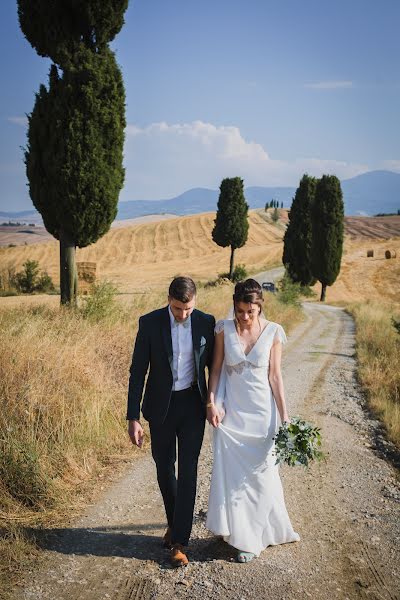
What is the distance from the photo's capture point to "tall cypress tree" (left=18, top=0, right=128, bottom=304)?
41.5 feet

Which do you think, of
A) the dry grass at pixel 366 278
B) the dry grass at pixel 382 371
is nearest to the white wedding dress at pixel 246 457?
the dry grass at pixel 382 371

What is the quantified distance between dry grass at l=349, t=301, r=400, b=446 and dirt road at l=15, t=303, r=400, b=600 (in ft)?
5.22

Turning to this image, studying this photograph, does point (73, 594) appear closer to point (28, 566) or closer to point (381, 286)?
point (28, 566)

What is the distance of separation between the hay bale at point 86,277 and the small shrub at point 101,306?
1489cm

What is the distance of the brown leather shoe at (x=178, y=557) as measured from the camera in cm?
371

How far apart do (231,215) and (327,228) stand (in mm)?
8266

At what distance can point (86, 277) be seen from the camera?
97.1 feet

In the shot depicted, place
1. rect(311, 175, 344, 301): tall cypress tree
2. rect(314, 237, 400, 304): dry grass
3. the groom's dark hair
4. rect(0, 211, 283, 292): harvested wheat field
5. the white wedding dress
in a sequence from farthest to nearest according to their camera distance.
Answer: rect(0, 211, 283, 292): harvested wheat field → rect(314, 237, 400, 304): dry grass → rect(311, 175, 344, 301): tall cypress tree → the white wedding dress → the groom's dark hair

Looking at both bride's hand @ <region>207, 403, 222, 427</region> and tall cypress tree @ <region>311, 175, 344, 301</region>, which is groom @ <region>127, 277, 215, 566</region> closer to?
bride's hand @ <region>207, 403, 222, 427</region>

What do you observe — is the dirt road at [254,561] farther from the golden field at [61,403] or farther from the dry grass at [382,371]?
the dry grass at [382,371]

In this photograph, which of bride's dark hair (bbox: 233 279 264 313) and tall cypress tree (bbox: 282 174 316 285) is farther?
tall cypress tree (bbox: 282 174 316 285)

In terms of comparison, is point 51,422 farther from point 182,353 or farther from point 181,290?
point 181,290

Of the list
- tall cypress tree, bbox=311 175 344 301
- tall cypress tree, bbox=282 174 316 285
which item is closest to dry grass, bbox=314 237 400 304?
tall cypress tree, bbox=311 175 344 301

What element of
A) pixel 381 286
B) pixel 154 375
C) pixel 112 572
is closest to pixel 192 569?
pixel 112 572
